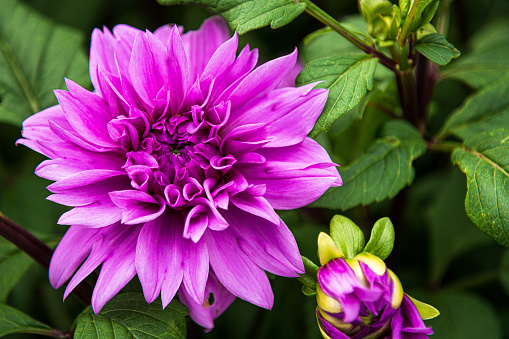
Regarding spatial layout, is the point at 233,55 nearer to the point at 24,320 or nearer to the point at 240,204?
the point at 240,204

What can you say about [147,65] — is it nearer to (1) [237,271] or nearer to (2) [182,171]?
(2) [182,171]

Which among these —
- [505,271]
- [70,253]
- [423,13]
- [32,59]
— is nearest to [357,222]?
[505,271]

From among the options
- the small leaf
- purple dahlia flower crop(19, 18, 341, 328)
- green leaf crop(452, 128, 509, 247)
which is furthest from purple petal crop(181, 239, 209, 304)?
green leaf crop(452, 128, 509, 247)

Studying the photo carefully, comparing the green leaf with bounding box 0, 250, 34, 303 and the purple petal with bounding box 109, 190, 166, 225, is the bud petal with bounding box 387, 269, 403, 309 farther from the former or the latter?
the green leaf with bounding box 0, 250, 34, 303

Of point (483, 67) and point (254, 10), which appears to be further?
point (483, 67)

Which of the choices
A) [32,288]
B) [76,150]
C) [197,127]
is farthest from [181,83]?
[32,288]

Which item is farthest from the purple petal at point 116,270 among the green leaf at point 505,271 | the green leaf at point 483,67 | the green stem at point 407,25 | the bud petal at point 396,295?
the green leaf at point 505,271

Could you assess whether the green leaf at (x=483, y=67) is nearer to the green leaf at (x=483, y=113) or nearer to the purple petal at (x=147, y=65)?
the green leaf at (x=483, y=113)
